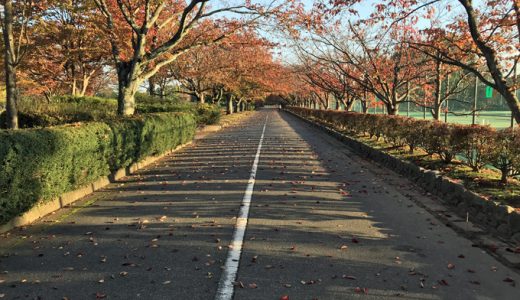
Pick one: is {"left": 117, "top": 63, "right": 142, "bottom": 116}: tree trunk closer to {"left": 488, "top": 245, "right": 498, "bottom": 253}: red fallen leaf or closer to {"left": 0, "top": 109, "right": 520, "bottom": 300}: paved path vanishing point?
{"left": 0, "top": 109, "right": 520, "bottom": 300}: paved path vanishing point

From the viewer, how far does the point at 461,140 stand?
9.46 metres

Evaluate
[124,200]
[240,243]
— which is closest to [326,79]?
[124,200]

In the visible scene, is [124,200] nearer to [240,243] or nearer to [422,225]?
[240,243]

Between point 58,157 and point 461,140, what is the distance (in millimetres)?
8144

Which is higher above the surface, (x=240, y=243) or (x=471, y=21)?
(x=471, y=21)

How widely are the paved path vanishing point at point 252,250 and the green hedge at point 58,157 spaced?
439 mm

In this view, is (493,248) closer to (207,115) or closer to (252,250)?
(252,250)

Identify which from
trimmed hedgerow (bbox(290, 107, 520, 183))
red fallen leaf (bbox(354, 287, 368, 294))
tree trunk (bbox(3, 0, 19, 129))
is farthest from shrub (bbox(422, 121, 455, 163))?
tree trunk (bbox(3, 0, 19, 129))

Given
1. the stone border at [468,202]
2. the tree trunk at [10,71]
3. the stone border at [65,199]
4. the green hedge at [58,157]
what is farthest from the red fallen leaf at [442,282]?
the tree trunk at [10,71]

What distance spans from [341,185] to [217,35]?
1147 centimetres

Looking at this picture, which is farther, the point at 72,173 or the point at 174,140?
the point at 174,140

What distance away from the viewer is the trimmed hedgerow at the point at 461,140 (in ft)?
25.3

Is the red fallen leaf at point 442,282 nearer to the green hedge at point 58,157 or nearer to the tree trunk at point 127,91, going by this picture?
the green hedge at point 58,157

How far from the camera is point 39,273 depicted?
4.36 meters
